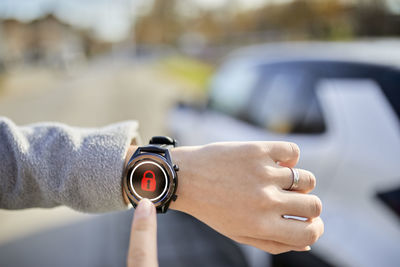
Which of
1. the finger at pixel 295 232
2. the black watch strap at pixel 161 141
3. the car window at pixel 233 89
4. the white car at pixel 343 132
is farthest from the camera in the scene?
the car window at pixel 233 89

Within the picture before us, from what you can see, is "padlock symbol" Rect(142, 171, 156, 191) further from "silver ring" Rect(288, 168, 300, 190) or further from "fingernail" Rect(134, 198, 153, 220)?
"silver ring" Rect(288, 168, 300, 190)

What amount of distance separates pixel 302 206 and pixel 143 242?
0.52 m

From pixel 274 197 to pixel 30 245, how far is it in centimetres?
319

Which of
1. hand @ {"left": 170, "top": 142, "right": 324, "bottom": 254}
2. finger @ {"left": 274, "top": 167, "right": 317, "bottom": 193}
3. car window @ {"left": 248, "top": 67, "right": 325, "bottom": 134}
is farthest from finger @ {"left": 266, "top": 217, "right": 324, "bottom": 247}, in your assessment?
car window @ {"left": 248, "top": 67, "right": 325, "bottom": 134}

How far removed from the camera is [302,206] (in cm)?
98

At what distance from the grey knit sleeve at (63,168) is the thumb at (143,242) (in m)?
0.37

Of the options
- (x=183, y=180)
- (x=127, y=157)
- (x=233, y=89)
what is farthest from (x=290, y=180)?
(x=233, y=89)

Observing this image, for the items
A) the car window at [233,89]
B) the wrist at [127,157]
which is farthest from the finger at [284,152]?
the car window at [233,89]

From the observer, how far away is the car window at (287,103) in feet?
7.34

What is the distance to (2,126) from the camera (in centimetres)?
115

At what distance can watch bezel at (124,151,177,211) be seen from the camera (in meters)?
1.08

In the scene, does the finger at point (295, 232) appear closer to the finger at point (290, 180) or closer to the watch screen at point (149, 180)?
the finger at point (290, 180)

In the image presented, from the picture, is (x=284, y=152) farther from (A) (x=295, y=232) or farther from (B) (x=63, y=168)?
(B) (x=63, y=168)

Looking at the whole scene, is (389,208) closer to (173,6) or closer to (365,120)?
(365,120)
